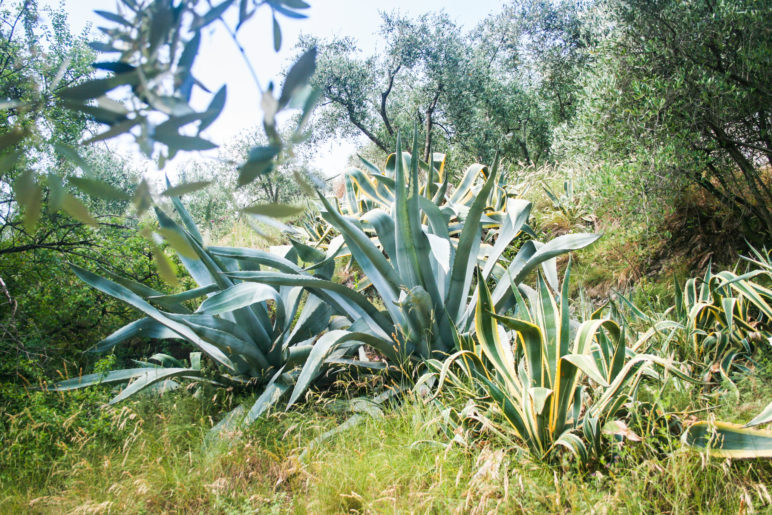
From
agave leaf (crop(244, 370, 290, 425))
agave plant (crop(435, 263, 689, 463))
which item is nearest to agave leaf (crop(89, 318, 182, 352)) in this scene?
agave leaf (crop(244, 370, 290, 425))

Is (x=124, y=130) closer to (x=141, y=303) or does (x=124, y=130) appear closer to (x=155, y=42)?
(x=155, y=42)

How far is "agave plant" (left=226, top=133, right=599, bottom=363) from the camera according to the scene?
7.53 feet

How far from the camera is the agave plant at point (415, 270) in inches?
90.4

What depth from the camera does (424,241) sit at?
8.07 ft

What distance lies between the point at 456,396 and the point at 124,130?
78.4 inches

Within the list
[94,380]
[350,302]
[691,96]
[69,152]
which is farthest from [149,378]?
[691,96]

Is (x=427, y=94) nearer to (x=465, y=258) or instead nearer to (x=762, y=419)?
(x=465, y=258)

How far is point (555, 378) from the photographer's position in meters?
1.65

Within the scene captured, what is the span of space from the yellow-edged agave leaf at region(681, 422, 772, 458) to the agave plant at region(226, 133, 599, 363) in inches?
39.0

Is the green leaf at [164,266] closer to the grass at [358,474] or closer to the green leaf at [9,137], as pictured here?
the green leaf at [9,137]

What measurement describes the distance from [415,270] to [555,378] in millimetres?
1014

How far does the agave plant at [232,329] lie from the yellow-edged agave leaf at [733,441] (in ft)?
4.58

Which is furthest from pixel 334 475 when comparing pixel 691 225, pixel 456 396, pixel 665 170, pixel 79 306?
pixel 691 225

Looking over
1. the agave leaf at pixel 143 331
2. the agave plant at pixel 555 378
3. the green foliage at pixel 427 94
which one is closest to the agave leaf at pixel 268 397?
the agave leaf at pixel 143 331
